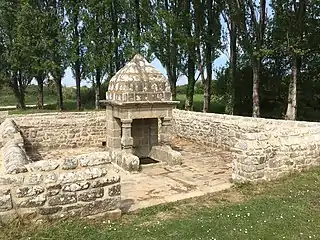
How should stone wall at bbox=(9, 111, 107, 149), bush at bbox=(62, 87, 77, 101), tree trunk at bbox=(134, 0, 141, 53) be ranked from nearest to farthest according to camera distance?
stone wall at bbox=(9, 111, 107, 149) → tree trunk at bbox=(134, 0, 141, 53) → bush at bbox=(62, 87, 77, 101)

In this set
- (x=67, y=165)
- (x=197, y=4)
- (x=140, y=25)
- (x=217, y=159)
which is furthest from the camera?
(x=140, y=25)

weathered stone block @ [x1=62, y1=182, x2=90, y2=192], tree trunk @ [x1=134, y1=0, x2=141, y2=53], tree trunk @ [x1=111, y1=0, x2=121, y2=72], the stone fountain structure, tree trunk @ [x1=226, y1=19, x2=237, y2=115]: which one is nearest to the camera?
weathered stone block @ [x1=62, y1=182, x2=90, y2=192]

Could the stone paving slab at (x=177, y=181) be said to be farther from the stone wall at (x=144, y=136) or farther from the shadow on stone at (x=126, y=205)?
the stone wall at (x=144, y=136)

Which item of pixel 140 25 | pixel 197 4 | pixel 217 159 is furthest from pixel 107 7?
pixel 217 159

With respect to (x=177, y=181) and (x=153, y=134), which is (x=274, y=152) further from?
(x=153, y=134)

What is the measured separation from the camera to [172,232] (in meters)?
4.89

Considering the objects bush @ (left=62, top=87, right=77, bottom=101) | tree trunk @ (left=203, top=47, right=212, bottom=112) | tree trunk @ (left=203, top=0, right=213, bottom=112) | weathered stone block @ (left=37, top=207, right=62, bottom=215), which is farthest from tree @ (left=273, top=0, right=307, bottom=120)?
bush @ (left=62, top=87, right=77, bottom=101)

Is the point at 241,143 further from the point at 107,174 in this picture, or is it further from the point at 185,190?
the point at 107,174

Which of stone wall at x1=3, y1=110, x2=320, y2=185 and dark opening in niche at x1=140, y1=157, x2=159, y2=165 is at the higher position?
stone wall at x1=3, y1=110, x2=320, y2=185

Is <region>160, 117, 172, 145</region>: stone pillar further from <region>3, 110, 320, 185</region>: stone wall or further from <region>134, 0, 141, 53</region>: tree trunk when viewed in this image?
<region>134, 0, 141, 53</region>: tree trunk

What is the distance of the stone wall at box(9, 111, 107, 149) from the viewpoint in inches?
505

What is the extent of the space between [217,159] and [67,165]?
20.8 feet

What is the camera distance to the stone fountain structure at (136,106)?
1012 cm

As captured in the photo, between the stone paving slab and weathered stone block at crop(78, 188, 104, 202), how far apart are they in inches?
34.0
